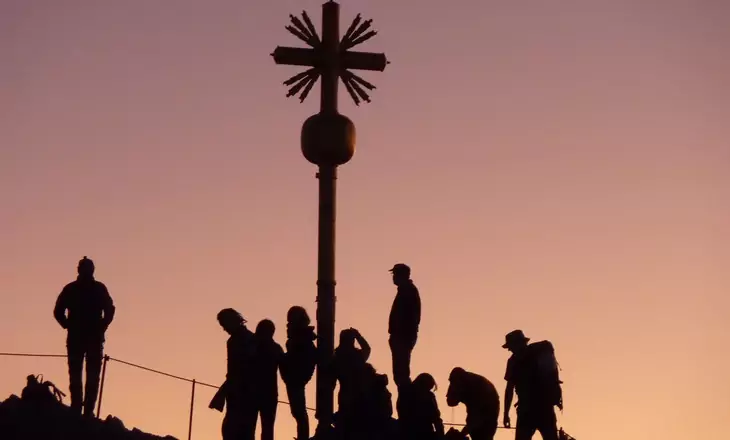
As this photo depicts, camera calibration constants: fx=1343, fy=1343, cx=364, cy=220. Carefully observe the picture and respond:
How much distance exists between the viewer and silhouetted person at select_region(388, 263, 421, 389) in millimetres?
19203

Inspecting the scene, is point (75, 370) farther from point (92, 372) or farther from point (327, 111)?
point (327, 111)

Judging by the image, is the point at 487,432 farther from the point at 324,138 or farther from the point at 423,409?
the point at 324,138

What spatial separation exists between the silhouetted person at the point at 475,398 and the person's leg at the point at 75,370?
5.92 m

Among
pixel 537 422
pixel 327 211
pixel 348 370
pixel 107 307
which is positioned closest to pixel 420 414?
pixel 348 370

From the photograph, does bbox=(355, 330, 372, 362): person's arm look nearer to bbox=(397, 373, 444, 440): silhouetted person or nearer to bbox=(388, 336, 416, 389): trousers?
bbox=(388, 336, 416, 389): trousers

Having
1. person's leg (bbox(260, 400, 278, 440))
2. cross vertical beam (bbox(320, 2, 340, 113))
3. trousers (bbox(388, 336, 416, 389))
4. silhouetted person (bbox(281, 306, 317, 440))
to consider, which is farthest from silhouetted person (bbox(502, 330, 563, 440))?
cross vertical beam (bbox(320, 2, 340, 113))

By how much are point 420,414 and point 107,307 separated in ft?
18.3

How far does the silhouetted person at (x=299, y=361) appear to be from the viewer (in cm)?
1812

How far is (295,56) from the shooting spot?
24.4 meters

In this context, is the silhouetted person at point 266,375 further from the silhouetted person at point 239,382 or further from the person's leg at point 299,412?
the person's leg at point 299,412

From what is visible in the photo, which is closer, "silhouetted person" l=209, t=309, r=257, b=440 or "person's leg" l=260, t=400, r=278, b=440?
"silhouetted person" l=209, t=309, r=257, b=440

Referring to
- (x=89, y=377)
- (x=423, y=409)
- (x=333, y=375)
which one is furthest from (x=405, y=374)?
(x=89, y=377)

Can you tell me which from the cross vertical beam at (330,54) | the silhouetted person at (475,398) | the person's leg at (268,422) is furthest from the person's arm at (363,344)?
the cross vertical beam at (330,54)

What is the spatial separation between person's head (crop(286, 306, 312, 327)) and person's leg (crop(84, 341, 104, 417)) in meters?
Result: 3.22
